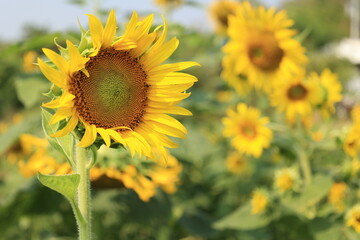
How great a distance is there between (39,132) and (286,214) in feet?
3.17

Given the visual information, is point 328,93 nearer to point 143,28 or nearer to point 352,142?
point 352,142

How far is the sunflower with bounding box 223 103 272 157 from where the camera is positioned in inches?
99.6

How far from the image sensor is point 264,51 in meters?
2.77

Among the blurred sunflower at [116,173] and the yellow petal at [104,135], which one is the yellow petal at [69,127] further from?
the blurred sunflower at [116,173]

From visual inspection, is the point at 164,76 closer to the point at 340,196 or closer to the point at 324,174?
the point at 324,174

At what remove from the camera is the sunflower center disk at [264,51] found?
2.75 meters

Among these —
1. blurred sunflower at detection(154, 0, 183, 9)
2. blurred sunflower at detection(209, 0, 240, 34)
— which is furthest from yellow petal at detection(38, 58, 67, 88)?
blurred sunflower at detection(209, 0, 240, 34)

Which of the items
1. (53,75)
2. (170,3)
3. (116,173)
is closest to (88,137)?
(53,75)

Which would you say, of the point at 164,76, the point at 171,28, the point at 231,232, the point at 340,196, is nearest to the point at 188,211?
the point at 231,232

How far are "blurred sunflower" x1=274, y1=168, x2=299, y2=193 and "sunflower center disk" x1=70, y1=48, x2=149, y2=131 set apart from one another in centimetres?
101

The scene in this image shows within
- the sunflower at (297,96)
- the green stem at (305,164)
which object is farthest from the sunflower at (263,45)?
the green stem at (305,164)

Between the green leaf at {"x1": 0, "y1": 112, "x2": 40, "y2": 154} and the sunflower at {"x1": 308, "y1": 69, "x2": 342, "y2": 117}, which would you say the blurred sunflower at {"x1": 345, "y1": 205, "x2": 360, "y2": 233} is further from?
the green leaf at {"x1": 0, "y1": 112, "x2": 40, "y2": 154}

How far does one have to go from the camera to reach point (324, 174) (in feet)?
6.94

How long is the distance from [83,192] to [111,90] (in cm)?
22
